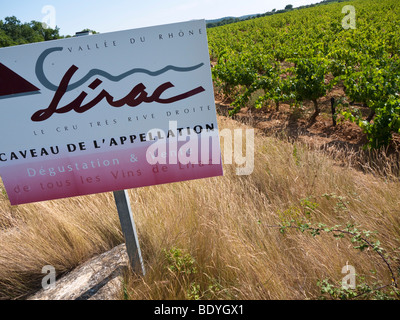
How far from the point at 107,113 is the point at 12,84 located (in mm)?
691

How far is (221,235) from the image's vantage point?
2.62m

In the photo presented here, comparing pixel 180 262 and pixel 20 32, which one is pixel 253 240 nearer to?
pixel 180 262

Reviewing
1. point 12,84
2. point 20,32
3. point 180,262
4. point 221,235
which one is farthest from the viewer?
point 20,32

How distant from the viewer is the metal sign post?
2447 millimetres

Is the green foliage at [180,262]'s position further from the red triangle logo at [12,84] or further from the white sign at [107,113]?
the red triangle logo at [12,84]

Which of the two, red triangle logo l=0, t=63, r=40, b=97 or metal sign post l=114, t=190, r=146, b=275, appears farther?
metal sign post l=114, t=190, r=146, b=275

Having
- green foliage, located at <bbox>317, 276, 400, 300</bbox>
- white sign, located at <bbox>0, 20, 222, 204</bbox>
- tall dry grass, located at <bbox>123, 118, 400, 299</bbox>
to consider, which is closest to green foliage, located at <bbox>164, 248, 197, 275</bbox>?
tall dry grass, located at <bbox>123, 118, 400, 299</bbox>

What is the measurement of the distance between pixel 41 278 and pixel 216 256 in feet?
5.41

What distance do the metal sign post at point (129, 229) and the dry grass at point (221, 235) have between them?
0.09m

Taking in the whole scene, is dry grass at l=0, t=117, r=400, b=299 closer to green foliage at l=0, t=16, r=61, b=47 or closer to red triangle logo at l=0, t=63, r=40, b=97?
red triangle logo at l=0, t=63, r=40, b=97

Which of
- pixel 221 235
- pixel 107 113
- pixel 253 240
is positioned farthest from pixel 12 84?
pixel 253 240

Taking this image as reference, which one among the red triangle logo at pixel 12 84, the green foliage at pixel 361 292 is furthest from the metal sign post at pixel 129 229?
the green foliage at pixel 361 292
